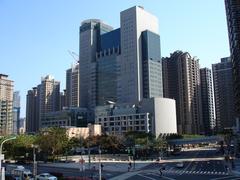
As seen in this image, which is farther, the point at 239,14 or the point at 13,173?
the point at 239,14

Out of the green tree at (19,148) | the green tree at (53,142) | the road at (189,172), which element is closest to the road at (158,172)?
the road at (189,172)

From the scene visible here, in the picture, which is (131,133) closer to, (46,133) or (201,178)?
(46,133)

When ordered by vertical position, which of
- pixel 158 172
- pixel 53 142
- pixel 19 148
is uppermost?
pixel 53 142

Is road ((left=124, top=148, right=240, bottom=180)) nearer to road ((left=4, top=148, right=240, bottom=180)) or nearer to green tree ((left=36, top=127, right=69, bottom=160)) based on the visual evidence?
road ((left=4, top=148, right=240, bottom=180))

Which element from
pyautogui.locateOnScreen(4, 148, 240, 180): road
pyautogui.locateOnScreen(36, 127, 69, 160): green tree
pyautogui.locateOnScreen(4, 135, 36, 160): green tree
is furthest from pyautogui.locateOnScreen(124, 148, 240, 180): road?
pyautogui.locateOnScreen(4, 135, 36, 160): green tree

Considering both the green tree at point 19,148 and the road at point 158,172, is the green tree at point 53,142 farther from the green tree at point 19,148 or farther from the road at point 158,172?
the road at point 158,172

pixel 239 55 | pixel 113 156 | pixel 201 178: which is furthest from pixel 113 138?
pixel 201 178

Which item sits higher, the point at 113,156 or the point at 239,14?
the point at 239,14

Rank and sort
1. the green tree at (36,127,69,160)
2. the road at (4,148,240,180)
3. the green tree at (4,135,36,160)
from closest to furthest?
the road at (4,148,240,180), the green tree at (36,127,69,160), the green tree at (4,135,36,160)

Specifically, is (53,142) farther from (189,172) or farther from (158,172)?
(189,172)

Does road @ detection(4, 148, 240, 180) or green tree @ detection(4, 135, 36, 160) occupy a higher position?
green tree @ detection(4, 135, 36, 160)

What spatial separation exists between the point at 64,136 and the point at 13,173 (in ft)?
182

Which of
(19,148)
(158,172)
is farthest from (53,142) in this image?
(158,172)

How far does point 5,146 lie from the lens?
412 ft
